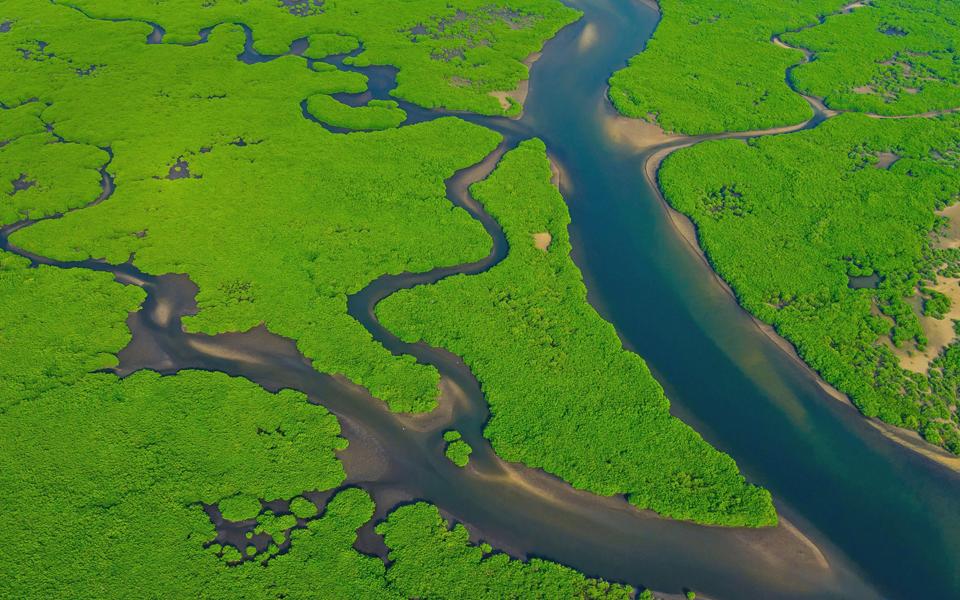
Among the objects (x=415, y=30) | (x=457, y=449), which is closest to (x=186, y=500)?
(x=457, y=449)

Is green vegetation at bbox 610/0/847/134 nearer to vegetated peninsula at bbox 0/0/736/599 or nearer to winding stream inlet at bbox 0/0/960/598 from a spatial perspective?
vegetated peninsula at bbox 0/0/736/599

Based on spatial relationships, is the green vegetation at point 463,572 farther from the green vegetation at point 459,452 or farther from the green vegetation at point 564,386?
the green vegetation at point 564,386

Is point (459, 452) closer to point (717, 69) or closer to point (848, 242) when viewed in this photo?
point (848, 242)

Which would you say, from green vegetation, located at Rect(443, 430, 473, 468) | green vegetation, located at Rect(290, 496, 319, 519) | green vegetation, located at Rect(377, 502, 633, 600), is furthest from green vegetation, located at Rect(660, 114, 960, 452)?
green vegetation, located at Rect(290, 496, 319, 519)

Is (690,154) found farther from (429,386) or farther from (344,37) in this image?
(344,37)

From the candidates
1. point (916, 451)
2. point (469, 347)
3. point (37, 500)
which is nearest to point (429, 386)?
point (469, 347)
